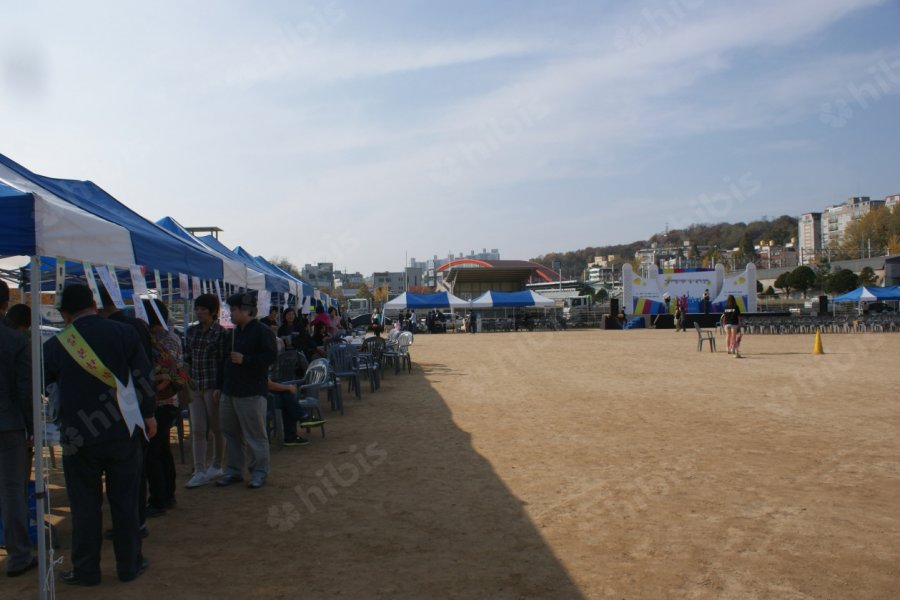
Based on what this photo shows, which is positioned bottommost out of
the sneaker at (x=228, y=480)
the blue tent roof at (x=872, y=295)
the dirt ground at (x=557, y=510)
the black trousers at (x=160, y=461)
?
the dirt ground at (x=557, y=510)

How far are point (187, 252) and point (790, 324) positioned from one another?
95.4 feet

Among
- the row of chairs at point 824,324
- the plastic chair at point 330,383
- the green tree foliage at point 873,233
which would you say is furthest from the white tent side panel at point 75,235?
the green tree foliage at point 873,233

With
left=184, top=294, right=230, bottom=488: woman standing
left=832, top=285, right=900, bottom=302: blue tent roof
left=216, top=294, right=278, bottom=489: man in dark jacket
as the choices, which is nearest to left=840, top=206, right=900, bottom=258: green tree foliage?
left=832, top=285, right=900, bottom=302: blue tent roof

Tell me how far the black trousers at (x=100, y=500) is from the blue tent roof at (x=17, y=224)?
121 centimetres

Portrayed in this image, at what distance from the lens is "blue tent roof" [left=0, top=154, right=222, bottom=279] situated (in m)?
5.67

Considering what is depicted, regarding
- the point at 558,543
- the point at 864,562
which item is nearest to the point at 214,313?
the point at 558,543

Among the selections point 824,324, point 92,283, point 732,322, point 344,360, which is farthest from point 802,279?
point 92,283

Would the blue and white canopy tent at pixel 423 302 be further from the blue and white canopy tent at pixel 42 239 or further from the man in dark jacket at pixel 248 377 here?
the man in dark jacket at pixel 248 377

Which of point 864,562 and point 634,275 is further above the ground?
point 634,275

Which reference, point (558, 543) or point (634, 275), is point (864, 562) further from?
point (634, 275)

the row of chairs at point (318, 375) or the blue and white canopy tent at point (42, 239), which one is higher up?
the blue and white canopy tent at point (42, 239)

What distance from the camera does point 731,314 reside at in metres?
17.3

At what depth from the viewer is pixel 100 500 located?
150 inches

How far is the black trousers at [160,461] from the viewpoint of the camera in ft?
16.4
